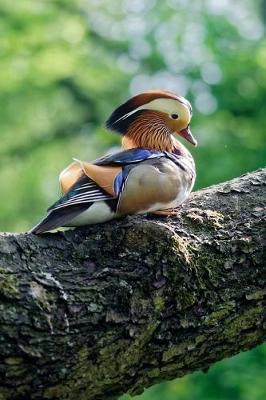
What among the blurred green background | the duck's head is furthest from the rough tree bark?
the blurred green background

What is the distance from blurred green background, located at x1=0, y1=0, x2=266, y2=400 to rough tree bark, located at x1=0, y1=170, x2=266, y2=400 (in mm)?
3245

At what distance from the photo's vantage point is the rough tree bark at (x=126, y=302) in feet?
5.57

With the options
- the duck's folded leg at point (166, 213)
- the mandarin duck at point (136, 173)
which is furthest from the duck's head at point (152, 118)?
the duck's folded leg at point (166, 213)

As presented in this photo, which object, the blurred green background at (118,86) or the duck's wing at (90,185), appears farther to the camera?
the blurred green background at (118,86)

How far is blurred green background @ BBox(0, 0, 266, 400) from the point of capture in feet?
19.1

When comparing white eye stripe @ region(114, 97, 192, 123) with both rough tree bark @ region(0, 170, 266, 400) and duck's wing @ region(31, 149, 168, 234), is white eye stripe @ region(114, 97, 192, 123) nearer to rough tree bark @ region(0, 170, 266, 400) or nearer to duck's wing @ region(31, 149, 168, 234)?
duck's wing @ region(31, 149, 168, 234)

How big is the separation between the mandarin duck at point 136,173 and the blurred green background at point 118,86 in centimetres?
294

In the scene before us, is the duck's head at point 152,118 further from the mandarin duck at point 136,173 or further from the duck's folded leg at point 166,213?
the duck's folded leg at point 166,213

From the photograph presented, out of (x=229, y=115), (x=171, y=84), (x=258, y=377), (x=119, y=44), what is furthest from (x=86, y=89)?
(x=258, y=377)

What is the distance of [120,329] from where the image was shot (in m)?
1.79

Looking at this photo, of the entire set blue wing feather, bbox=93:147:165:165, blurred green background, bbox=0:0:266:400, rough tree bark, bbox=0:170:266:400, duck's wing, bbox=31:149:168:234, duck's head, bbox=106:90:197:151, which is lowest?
rough tree bark, bbox=0:170:266:400

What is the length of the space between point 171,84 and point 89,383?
5082mm

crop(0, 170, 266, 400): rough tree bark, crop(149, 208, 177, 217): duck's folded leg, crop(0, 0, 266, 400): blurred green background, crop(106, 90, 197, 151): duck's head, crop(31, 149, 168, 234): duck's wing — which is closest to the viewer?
crop(0, 170, 266, 400): rough tree bark

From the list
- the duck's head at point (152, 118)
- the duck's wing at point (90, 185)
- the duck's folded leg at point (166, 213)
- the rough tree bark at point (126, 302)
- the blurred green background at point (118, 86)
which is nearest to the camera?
the rough tree bark at point (126, 302)
